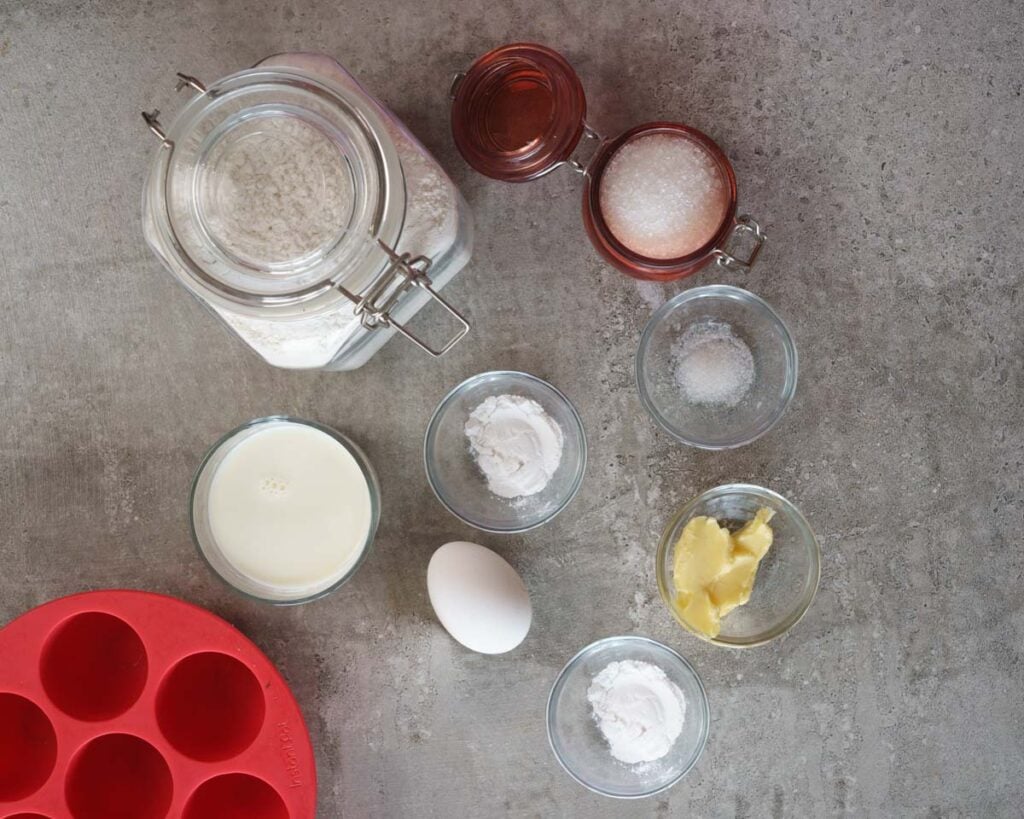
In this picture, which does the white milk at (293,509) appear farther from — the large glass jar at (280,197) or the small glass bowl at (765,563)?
the small glass bowl at (765,563)

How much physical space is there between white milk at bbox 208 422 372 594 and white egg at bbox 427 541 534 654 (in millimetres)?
110

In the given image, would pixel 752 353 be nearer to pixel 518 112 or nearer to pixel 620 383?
pixel 620 383

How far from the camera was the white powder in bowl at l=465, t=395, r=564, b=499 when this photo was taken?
1016 millimetres

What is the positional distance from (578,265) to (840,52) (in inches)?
17.1

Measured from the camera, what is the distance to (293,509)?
1000 millimetres

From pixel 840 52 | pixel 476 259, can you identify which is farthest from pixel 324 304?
pixel 840 52

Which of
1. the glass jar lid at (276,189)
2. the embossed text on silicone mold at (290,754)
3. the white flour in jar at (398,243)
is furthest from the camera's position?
the embossed text on silicone mold at (290,754)

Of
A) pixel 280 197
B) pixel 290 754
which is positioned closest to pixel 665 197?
pixel 280 197

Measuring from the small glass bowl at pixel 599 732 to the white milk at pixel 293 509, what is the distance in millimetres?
330

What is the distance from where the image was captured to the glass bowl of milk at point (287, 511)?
1.00 metres

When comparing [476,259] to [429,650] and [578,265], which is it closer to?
[578,265]

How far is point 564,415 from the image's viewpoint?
105 centimetres

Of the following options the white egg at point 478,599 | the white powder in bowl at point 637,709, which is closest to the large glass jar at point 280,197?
the white egg at point 478,599

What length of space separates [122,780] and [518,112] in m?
0.99
